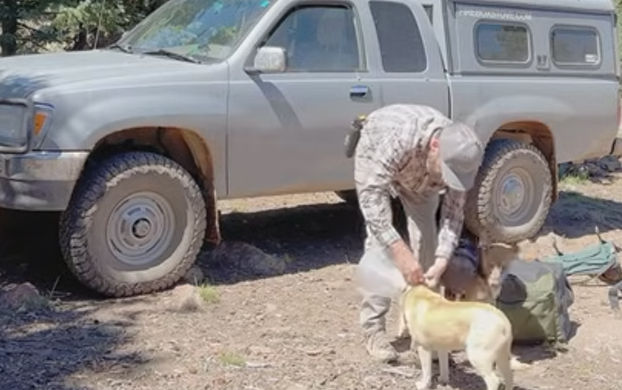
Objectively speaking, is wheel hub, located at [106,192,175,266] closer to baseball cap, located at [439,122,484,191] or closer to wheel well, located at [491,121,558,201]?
baseball cap, located at [439,122,484,191]

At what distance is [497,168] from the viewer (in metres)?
7.42

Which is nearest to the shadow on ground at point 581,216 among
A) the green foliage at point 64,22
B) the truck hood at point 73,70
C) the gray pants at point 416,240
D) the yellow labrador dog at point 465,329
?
the gray pants at point 416,240

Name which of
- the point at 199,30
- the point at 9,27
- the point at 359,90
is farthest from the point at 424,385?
the point at 9,27

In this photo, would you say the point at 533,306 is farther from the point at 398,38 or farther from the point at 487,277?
the point at 398,38

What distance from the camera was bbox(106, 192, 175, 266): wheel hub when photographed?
5703 millimetres

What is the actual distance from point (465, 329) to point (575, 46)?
470 cm

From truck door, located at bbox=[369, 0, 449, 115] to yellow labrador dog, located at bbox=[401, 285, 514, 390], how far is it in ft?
9.09

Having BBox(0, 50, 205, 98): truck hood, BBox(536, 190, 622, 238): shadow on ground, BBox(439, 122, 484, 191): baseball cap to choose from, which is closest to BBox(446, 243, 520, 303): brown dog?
BBox(439, 122, 484, 191): baseball cap

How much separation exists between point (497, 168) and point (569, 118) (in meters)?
0.87

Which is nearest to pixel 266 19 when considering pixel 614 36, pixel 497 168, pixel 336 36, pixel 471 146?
pixel 336 36

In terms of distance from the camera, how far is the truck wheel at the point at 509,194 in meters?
7.38

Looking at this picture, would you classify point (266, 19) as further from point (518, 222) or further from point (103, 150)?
point (518, 222)

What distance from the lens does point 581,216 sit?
8.88m

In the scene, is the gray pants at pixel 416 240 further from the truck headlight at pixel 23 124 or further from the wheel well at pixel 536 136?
the wheel well at pixel 536 136
